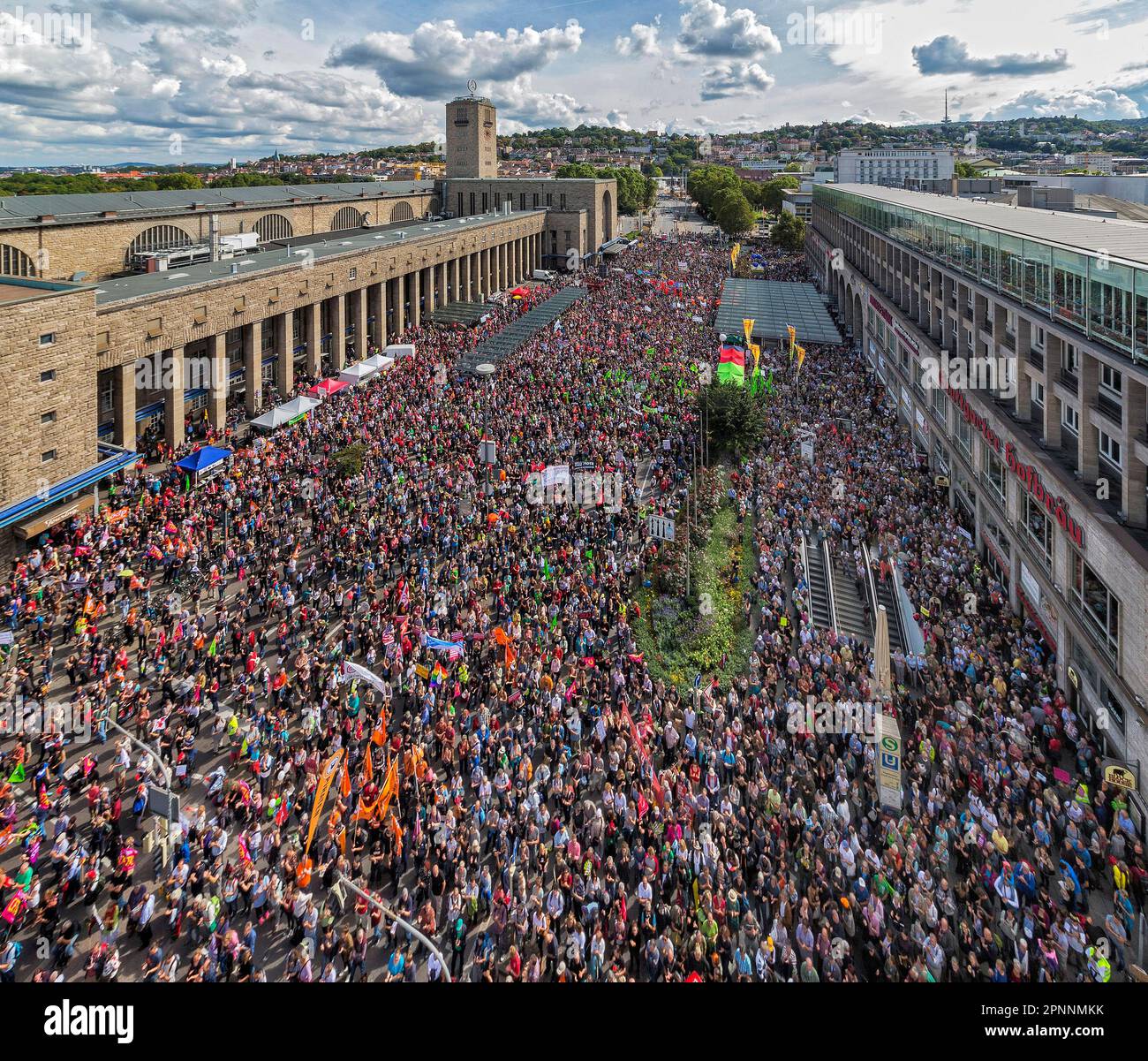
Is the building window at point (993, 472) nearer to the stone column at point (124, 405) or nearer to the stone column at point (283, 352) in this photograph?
the stone column at point (124, 405)

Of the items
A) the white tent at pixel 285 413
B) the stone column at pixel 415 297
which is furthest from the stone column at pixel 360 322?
the white tent at pixel 285 413

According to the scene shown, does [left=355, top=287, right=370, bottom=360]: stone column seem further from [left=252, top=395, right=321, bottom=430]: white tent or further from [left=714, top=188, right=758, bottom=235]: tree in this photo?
[left=714, top=188, right=758, bottom=235]: tree

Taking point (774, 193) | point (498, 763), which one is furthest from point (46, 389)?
point (774, 193)

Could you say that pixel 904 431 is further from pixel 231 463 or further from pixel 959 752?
pixel 231 463

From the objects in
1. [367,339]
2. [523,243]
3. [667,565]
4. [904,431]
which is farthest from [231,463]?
[523,243]

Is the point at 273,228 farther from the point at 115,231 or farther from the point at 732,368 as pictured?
the point at 732,368
